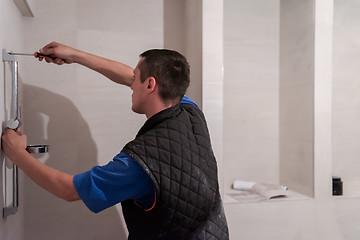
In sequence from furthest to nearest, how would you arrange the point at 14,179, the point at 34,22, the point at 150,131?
the point at 34,22, the point at 14,179, the point at 150,131

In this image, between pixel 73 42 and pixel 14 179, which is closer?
pixel 14 179

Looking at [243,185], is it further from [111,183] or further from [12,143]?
[12,143]

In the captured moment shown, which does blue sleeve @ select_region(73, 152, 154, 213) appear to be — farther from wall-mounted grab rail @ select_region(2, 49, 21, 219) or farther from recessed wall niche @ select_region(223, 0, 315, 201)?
recessed wall niche @ select_region(223, 0, 315, 201)

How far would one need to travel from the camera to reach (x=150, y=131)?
3.98ft

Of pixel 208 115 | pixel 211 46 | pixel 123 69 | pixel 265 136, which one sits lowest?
pixel 265 136

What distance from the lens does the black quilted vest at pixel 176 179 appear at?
1148 mm

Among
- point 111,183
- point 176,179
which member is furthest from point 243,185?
point 111,183

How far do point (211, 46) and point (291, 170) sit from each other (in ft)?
3.29

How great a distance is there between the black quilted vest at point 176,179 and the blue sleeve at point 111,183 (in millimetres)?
35

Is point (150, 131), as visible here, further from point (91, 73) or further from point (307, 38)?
point (307, 38)

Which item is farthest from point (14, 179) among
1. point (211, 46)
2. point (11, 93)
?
point (211, 46)

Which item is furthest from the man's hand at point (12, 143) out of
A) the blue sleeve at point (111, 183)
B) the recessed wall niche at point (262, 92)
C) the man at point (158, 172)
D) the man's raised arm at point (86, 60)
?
the recessed wall niche at point (262, 92)

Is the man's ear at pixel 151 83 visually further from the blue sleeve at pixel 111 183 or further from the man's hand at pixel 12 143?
the man's hand at pixel 12 143

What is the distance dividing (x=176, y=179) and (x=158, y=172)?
7 centimetres
